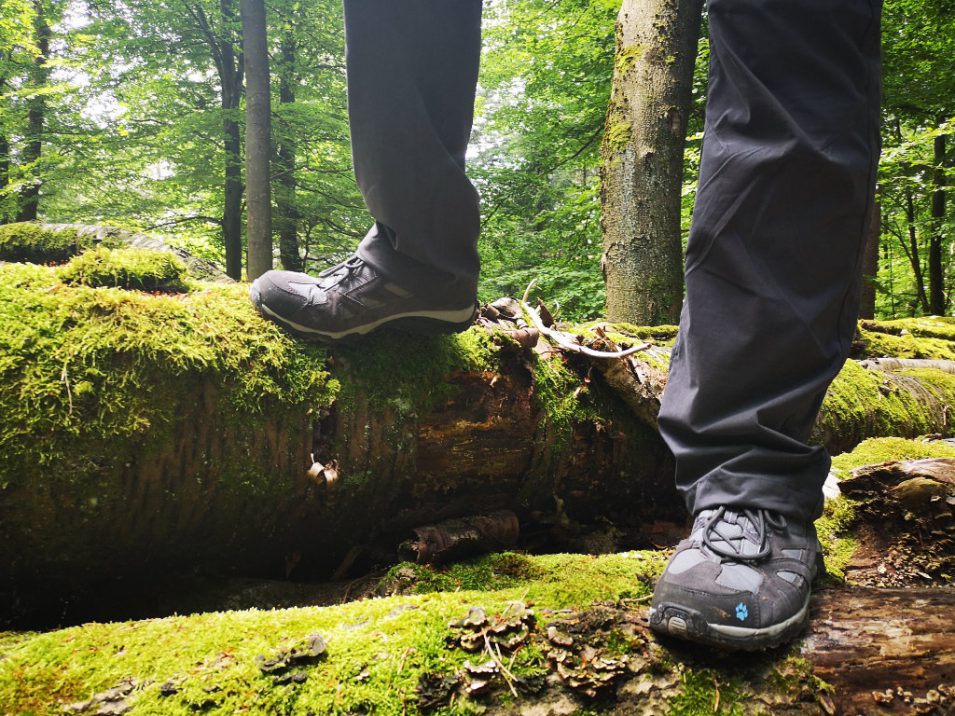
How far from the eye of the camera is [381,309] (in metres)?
1.86

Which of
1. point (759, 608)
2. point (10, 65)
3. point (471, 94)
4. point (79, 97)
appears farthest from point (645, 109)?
point (10, 65)

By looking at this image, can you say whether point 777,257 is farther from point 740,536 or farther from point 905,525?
point 905,525

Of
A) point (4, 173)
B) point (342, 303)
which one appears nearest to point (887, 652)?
point (342, 303)

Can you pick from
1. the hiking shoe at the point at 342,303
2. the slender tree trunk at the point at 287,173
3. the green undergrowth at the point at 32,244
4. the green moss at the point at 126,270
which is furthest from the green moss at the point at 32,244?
the slender tree trunk at the point at 287,173

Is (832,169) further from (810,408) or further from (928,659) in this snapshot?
(928,659)

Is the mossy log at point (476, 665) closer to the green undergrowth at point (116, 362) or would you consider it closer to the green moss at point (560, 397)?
the green undergrowth at point (116, 362)

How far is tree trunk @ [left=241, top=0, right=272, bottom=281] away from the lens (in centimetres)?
881

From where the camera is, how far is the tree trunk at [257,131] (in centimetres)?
881

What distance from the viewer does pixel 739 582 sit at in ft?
3.80

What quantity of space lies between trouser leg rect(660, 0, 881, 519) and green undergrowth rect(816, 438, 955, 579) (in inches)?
23.4

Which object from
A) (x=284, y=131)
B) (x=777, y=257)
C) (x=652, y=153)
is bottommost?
(x=777, y=257)

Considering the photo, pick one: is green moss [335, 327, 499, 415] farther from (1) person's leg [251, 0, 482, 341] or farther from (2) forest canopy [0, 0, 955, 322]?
(2) forest canopy [0, 0, 955, 322]

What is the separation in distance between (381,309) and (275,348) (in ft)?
1.25

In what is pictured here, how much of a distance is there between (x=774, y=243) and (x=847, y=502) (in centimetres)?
128
